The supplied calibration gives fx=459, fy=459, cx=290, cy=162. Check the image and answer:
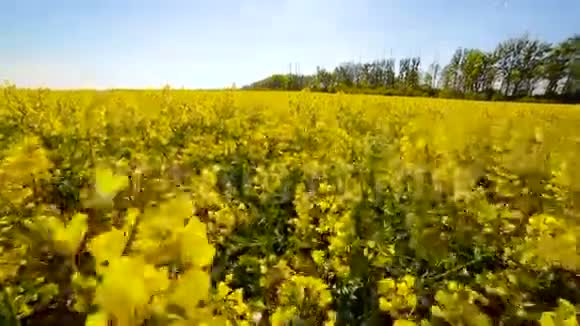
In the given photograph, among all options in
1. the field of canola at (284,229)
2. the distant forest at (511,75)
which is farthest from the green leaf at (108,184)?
the distant forest at (511,75)

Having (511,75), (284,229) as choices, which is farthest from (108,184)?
(511,75)

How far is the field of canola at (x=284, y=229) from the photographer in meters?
0.54

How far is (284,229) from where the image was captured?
330cm

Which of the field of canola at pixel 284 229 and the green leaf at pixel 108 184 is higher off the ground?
the green leaf at pixel 108 184

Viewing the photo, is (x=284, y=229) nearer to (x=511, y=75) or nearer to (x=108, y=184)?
(x=108, y=184)

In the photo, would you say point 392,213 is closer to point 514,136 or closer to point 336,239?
point 336,239

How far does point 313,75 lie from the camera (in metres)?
52.8

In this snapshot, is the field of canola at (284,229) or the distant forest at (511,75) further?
the distant forest at (511,75)

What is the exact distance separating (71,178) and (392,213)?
81.4 inches

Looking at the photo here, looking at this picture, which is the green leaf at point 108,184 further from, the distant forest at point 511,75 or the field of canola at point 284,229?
the distant forest at point 511,75

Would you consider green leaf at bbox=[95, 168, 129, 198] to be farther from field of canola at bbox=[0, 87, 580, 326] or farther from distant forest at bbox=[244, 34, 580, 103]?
distant forest at bbox=[244, 34, 580, 103]

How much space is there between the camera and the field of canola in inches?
21.2

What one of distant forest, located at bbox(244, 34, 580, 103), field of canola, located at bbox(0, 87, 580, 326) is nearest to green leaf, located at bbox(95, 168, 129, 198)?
field of canola, located at bbox(0, 87, 580, 326)

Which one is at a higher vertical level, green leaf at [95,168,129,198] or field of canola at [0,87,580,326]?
green leaf at [95,168,129,198]
